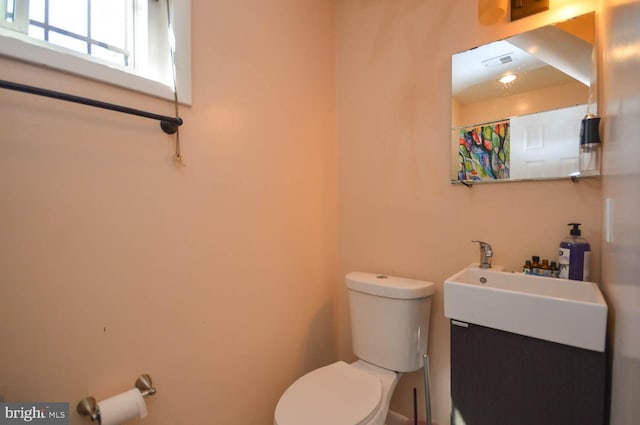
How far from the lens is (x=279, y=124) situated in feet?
4.69

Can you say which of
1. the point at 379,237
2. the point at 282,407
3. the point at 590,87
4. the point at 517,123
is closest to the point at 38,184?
the point at 282,407

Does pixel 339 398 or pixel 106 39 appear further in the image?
pixel 339 398

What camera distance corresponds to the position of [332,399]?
1080 mm

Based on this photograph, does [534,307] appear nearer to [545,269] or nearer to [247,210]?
[545,269]

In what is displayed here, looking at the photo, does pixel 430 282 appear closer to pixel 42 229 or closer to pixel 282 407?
pixel 282 407

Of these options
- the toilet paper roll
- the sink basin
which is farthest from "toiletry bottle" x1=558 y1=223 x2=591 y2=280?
the toilet paper roll

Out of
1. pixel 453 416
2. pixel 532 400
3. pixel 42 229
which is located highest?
pixel 42 229

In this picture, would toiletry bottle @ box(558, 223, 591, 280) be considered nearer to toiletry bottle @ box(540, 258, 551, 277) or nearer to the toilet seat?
toiletry bottle @ box(540, 258, 551, 277)

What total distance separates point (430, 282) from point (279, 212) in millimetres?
806

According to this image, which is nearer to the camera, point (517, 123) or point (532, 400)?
point (532, 400)

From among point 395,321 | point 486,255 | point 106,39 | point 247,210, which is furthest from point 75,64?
point 486,255

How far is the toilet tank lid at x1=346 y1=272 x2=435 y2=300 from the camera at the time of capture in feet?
4.16

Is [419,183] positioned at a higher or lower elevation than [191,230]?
higher

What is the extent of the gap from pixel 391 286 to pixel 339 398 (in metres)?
0.49
